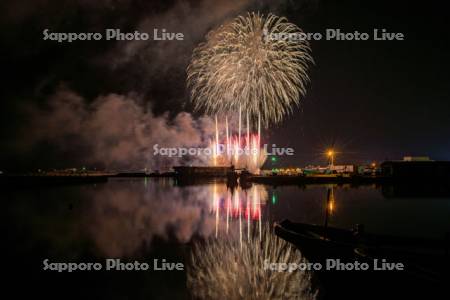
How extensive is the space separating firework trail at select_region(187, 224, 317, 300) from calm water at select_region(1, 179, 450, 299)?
633 millimetres

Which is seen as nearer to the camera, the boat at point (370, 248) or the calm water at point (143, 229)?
the boat at point (370, 248)

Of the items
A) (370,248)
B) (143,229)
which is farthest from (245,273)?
(143,229)

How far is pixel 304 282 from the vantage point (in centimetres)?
1212

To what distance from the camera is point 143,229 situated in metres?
23.4

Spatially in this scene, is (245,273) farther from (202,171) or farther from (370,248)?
(202,171)

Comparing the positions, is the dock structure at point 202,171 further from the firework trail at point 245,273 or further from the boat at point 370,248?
the firework trail at point 245,273

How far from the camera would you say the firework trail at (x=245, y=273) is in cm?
1133

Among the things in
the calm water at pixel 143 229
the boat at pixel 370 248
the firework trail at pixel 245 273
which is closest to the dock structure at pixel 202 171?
the calm water at pixel 143 229

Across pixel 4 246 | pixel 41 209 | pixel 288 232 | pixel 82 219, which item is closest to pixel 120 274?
pixel 288 232

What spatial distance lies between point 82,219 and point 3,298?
56.4 ft

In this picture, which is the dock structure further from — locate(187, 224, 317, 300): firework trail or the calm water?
locate(187, 224, 317, 300): firework trail

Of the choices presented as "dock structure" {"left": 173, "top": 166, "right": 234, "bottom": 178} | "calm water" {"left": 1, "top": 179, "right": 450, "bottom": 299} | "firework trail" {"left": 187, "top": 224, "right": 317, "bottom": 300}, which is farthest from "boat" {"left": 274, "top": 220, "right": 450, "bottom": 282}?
"dock structure" {"left": 173, "top": 166, "right": 234, "bottom": 178}

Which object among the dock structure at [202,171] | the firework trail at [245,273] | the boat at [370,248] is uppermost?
the dock structure at [202,171]

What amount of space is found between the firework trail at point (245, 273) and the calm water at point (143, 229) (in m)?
0.63
